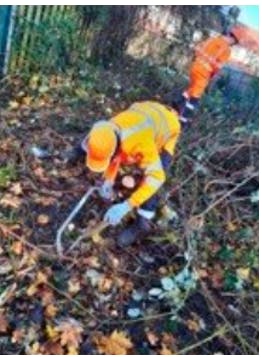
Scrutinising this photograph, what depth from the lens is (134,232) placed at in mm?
3193

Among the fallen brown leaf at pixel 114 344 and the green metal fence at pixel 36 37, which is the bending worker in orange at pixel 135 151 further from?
the green metal fence at pixel 36 37

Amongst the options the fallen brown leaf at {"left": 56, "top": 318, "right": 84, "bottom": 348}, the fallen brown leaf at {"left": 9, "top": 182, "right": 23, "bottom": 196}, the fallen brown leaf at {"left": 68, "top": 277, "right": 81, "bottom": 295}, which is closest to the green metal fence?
the fallen brown leaf at {"left": 9, "top": 182, "right": 23, "bottom": 196}

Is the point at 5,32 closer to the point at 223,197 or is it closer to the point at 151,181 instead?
the point at 223,197

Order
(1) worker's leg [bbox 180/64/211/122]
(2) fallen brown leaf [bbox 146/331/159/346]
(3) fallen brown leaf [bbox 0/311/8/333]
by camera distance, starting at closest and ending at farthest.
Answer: (3) fallen brown leaf [bbox 0/311/8/333], (2) fallen brown leaf [bbox 146/331/159/346], (1) worker's leg [bbox 180/64/211/122]

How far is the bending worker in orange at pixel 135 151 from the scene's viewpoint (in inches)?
111

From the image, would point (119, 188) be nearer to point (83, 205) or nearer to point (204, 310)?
point (83, 205)

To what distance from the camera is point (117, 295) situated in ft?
9.41

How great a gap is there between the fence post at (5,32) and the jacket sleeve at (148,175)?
2455 millimetres

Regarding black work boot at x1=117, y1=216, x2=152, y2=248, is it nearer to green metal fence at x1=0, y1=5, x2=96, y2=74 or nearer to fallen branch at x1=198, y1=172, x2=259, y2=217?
fallen branch at x1=198, y1=172, x2=259, y2=217

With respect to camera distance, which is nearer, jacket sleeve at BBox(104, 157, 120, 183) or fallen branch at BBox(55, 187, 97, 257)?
fallen branch at BBox(55, 187, 97, 257)

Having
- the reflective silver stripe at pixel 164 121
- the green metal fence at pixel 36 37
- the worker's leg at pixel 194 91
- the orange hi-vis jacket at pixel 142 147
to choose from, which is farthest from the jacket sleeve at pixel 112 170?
the green metal fence at pixel 36 37

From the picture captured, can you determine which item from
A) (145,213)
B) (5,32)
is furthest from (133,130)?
(5,32)

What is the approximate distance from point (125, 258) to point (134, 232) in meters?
0.16

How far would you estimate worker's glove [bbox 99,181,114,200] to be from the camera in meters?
3.32
